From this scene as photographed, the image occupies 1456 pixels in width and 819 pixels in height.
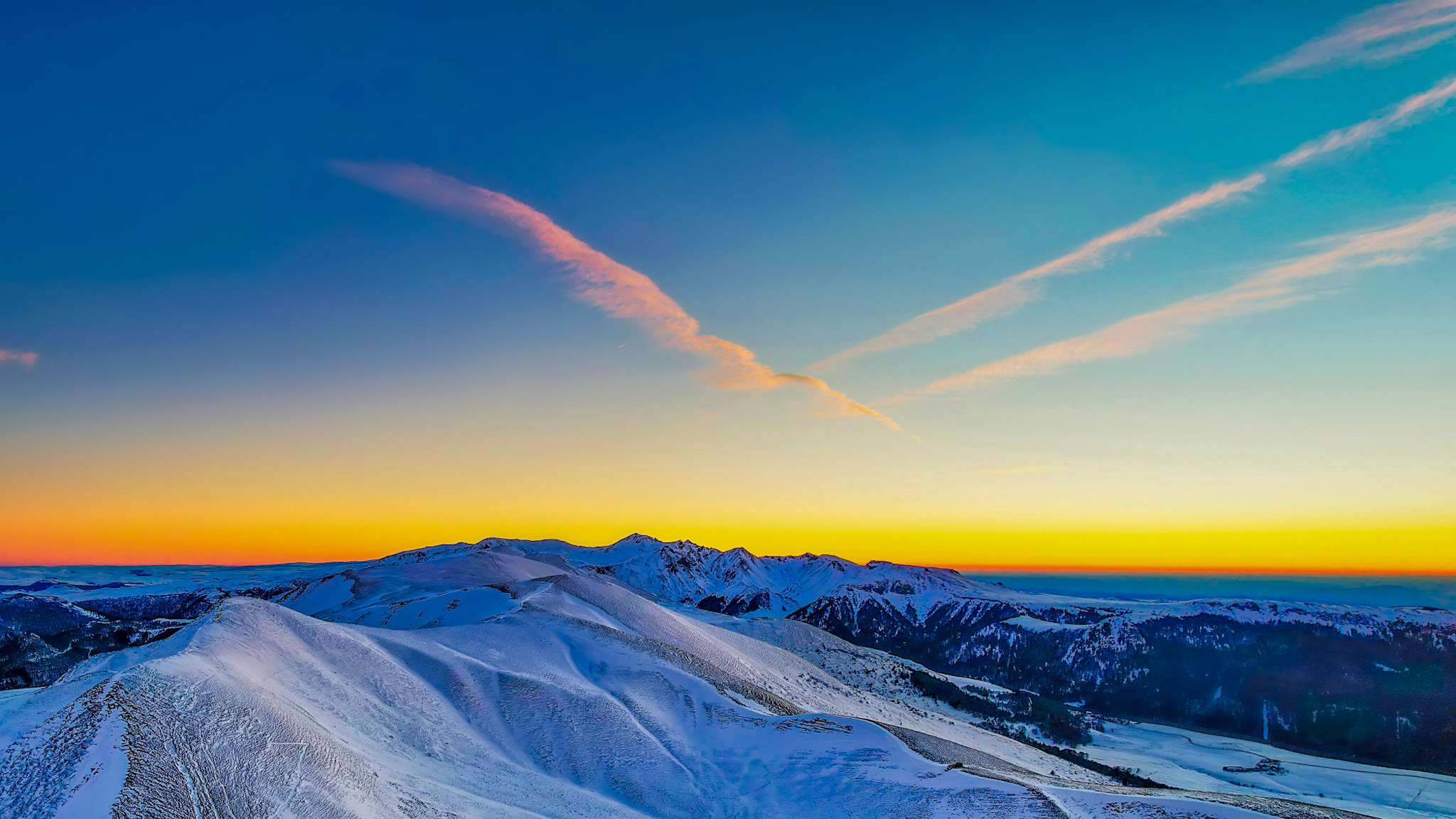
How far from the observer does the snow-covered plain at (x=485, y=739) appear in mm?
24141

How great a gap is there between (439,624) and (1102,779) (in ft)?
235

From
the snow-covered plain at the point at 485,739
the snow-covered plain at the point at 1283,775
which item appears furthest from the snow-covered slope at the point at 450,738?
the snow-covered plain at the point at 1283,775

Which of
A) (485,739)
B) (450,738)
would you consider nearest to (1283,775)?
(485,739)

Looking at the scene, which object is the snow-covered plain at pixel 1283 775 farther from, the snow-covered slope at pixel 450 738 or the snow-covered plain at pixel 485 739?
the snow-covered slope at pixel 450 738

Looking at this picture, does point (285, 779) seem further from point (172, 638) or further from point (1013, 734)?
point (1013, 734)

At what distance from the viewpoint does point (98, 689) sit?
27.0 m

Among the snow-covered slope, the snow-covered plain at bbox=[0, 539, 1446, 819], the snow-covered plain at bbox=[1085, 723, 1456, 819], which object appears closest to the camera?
the snow-covered slope

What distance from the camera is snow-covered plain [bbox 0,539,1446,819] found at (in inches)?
950

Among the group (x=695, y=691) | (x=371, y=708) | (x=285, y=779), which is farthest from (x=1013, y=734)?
(x=285, y=779)

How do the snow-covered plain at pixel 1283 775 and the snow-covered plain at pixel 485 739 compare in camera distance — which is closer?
the snow-covered plain at pixel 485 739

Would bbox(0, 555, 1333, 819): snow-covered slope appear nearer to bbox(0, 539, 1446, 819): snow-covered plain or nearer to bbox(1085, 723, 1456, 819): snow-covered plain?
bbox(0, 539, 1446, 819): snow-covered plain

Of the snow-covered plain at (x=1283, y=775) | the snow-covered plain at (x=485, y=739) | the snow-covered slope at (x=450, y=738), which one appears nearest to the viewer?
the snow-covered slope at (x=450, y=738)

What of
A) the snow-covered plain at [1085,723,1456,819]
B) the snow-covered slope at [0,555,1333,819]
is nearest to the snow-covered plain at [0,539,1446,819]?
the snow-covered slope at [0,555,1333,819]

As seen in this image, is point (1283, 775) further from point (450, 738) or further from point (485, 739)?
point (450, 738)
